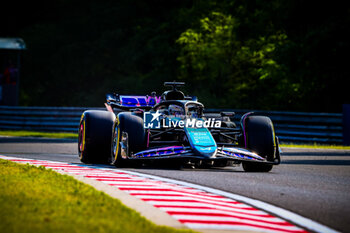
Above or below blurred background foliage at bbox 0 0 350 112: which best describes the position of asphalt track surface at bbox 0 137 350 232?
below

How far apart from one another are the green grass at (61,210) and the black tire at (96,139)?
12.9ft

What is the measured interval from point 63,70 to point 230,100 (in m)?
16.8

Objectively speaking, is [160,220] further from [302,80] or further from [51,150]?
[302,80]

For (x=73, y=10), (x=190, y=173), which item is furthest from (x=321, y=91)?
(x=73, y=10)

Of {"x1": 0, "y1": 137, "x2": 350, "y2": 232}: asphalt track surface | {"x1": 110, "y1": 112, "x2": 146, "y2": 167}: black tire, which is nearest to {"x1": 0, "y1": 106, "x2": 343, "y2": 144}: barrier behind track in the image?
{"x1": 0, "y1": 137, "x2": 350, "y2": 232}: asphalt track surface

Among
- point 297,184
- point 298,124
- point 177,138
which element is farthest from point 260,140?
point 298,124

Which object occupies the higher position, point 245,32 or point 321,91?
point 245,32

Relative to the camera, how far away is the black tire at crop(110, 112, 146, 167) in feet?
37.4

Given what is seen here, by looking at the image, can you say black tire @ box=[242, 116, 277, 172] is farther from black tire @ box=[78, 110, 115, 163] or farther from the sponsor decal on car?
black tire @ box=[78, 110, 115, 163]

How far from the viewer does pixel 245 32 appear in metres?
35.6

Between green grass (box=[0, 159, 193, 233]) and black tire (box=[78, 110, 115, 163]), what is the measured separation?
3946 millimetres

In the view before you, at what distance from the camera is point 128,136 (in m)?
11.4

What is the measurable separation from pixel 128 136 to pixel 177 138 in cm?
119

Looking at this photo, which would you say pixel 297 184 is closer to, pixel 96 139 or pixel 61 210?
pixel 96 139
